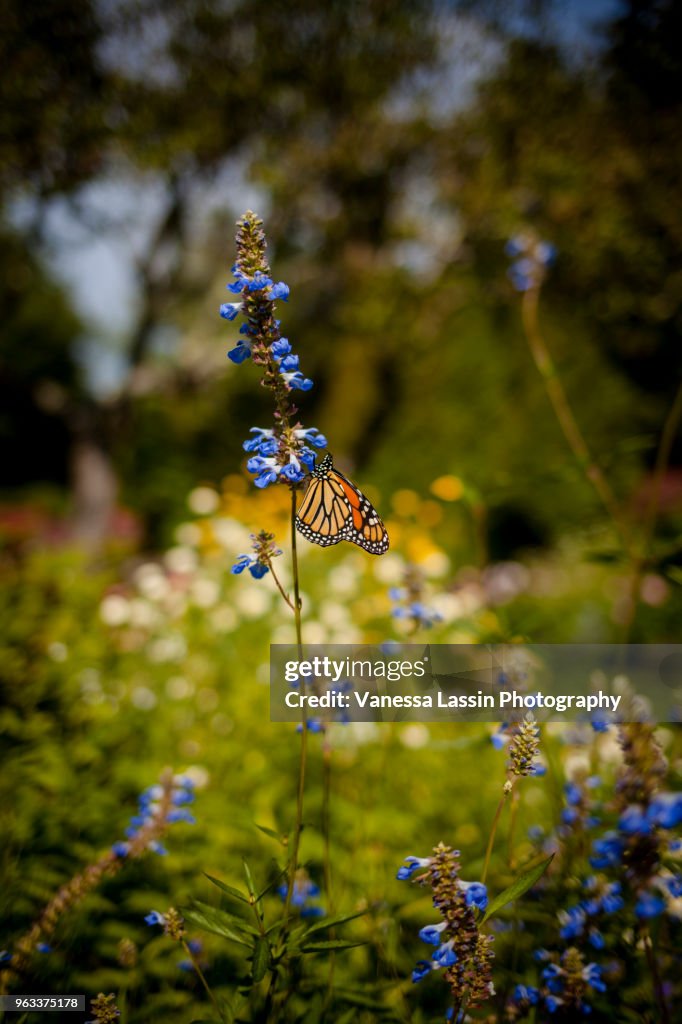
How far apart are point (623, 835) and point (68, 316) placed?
2137 cm

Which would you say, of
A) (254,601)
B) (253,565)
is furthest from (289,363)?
(254,601)

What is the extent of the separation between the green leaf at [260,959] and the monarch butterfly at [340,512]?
0.89 metres

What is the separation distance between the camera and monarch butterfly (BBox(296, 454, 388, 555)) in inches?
63.5

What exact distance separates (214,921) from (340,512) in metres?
1.00

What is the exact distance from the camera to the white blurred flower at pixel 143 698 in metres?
3.05

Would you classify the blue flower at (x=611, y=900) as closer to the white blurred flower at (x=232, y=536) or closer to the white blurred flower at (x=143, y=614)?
the white blurred flower at (x=143, y=614)

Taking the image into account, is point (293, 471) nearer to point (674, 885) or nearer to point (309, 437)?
point (309, 437)

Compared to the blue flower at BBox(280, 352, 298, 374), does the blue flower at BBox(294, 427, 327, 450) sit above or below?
below

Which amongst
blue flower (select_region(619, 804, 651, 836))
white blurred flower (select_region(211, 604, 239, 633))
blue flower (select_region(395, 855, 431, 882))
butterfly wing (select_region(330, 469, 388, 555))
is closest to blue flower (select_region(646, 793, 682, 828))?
blue flower (select_region(619, 804, 651, 836))

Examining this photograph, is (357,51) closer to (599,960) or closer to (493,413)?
(493,413)

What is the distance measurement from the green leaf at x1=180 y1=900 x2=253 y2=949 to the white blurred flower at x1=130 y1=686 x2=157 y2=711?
202 centimetres

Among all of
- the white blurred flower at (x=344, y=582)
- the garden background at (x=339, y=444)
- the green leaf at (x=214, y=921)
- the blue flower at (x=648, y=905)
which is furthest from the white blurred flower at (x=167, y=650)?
the blue flower at (x=648, y=905)

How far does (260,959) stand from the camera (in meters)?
1.03

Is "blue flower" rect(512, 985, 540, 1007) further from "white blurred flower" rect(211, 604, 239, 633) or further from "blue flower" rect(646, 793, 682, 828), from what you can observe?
"white blurred flower" rect(211, 604, 239, 633)
